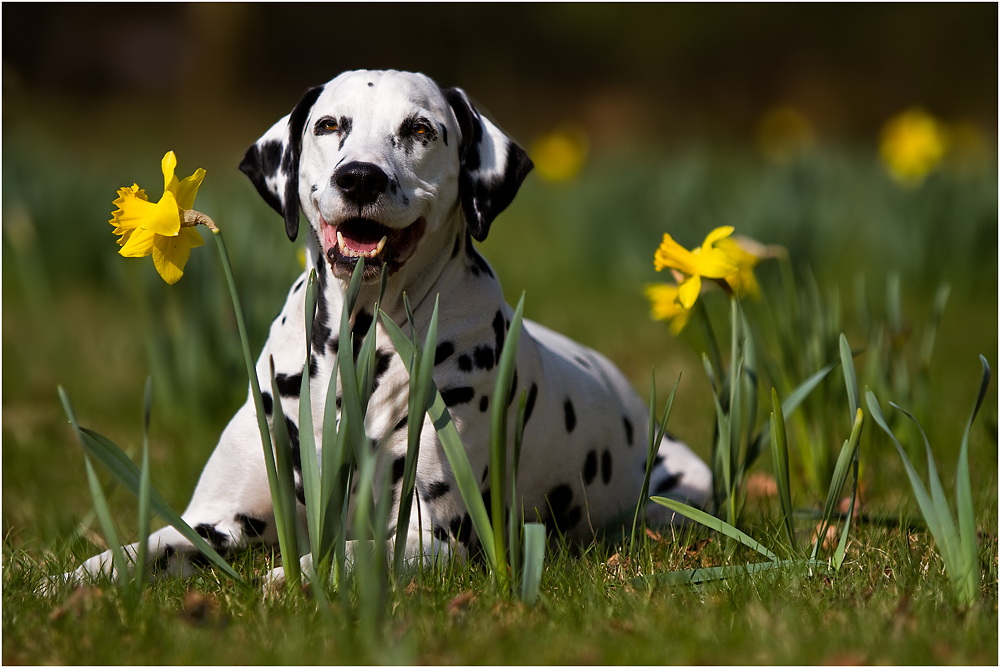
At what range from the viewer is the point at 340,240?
205 centimetres

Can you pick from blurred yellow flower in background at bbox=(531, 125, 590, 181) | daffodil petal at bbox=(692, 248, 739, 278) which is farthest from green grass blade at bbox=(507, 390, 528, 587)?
blurred yellow flower in background at bbox=(531, 125, 590, 181)

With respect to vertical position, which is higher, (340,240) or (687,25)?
(687,25)

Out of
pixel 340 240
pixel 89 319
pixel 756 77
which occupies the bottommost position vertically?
pixel 89 319

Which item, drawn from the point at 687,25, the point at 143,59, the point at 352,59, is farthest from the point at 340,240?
the point at 687,25

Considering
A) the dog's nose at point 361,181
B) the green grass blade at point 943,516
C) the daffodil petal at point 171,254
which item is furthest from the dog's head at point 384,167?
the green grass blade at point 943,516

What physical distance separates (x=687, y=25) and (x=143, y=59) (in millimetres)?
12320

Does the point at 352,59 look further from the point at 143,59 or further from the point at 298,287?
the point at 298,287

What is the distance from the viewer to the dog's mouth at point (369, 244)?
79.9 inches

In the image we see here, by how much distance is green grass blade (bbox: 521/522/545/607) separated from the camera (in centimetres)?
181

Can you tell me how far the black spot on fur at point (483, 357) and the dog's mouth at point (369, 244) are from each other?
0.94 feet

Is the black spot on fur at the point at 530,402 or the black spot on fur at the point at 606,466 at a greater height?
the black spot on fur at the point at 530,402

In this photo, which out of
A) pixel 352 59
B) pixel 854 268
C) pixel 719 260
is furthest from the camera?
pixel 352 59

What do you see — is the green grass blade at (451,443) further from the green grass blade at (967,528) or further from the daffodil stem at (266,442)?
the green grass blade at (967,528)

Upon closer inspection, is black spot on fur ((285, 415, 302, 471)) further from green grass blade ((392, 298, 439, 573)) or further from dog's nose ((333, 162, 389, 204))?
dog's nose ((333, 162, 389, 204))
